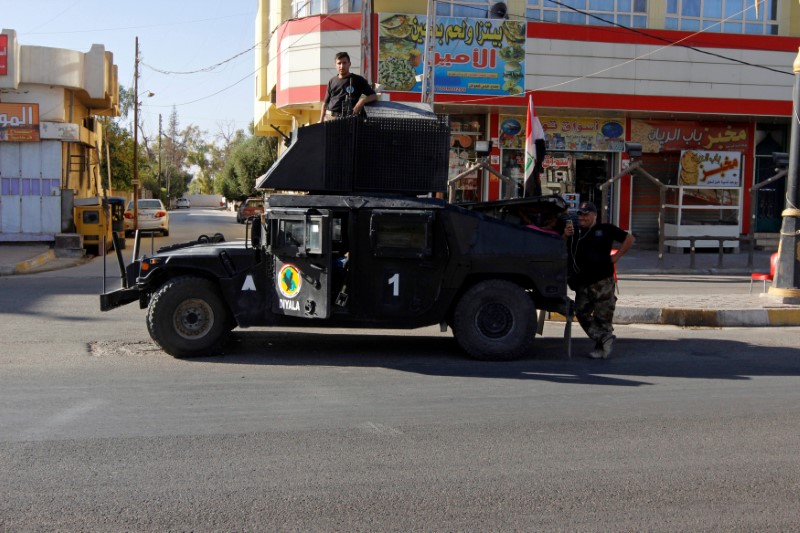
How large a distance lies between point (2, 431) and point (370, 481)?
2619 mm

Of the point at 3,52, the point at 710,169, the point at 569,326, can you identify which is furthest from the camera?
the point at 710,169

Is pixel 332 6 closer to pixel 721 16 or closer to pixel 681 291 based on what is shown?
pixel 721 16

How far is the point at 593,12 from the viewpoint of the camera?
82.0ft

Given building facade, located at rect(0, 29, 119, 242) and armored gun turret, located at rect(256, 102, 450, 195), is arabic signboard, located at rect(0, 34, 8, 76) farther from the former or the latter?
armored gun turret, located at rect(256, 102, 450, 195)

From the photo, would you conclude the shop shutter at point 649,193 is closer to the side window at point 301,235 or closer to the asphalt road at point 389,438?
the asphalt road at point 389,438

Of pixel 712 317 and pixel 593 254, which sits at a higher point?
pixel 593 254

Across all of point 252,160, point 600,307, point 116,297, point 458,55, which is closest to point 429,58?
point 458,55

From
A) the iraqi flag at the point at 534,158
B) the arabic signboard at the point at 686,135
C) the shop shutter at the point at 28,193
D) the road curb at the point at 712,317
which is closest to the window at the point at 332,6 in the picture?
the shop shutter at the point at 28,193

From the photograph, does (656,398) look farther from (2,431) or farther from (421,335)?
(2,431)

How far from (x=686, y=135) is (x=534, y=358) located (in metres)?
19.8

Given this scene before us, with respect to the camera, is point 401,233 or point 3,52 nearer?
point 401,233

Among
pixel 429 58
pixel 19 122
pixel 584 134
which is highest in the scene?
pixel 429 58

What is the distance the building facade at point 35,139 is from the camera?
23562mm

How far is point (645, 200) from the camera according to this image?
2686 cm
